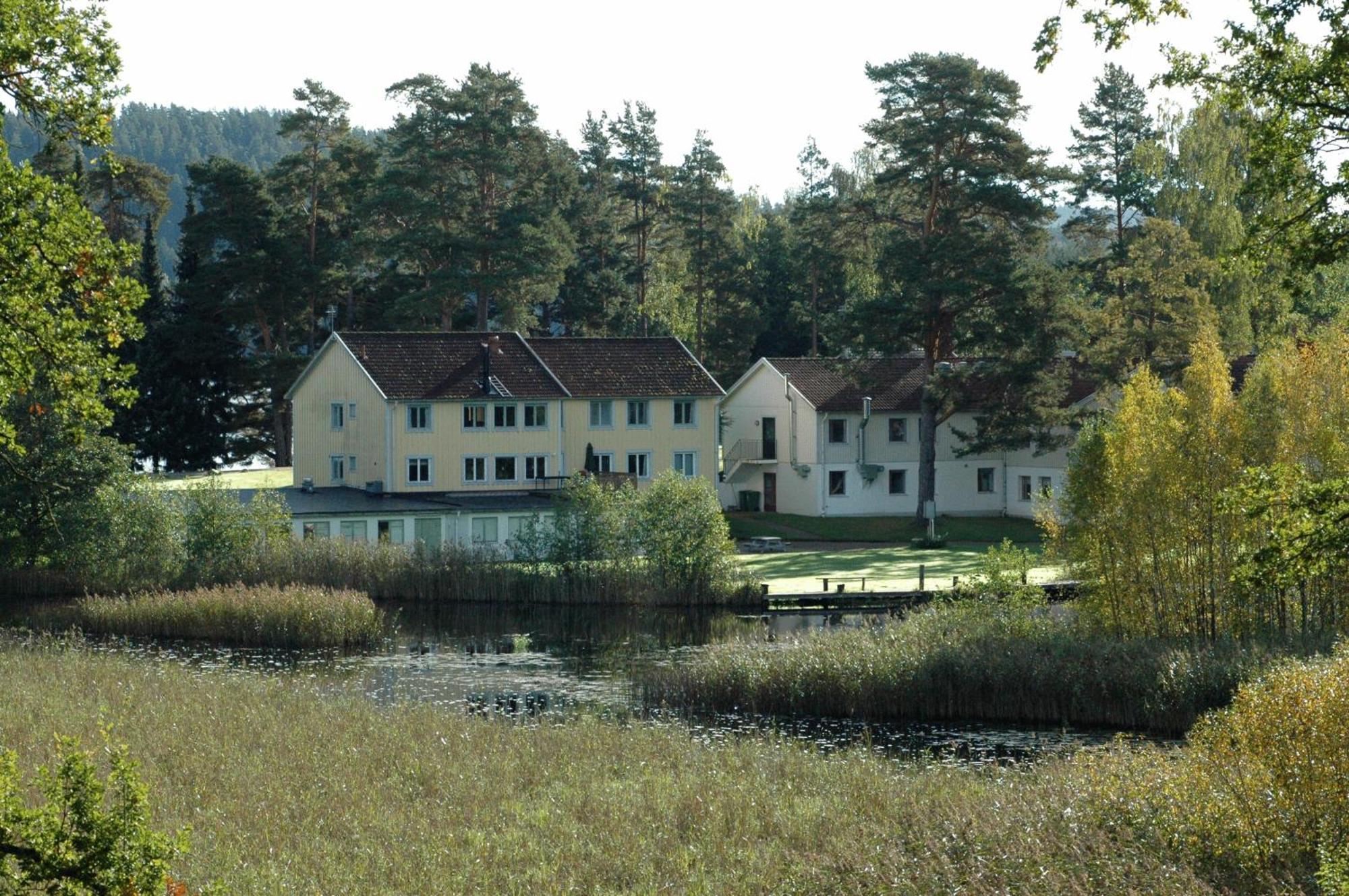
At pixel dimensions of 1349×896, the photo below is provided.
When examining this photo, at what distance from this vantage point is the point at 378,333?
6219cm

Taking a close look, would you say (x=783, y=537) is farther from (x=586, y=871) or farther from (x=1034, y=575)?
(x=586, y=871)

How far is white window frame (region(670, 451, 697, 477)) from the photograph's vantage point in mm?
65000

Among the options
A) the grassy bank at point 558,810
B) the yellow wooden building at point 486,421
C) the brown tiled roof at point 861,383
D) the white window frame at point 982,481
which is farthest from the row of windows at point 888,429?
the grassy bank at point 558,810

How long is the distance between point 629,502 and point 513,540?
6527 millimetres

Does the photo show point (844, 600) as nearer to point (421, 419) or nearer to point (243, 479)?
point (421, 419)

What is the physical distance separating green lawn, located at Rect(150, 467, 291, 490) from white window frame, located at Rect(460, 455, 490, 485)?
833cm

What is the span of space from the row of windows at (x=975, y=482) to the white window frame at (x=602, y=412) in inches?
418

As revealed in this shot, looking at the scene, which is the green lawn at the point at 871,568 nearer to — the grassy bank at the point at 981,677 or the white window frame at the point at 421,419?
the white window frame at the point at 421,419

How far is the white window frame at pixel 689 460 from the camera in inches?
A: 2559

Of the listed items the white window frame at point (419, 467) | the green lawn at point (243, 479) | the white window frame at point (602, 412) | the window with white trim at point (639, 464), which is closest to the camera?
the white window frame at point (419, 467)

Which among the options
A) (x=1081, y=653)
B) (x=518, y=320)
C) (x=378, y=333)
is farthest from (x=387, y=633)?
(x=518, y=320)

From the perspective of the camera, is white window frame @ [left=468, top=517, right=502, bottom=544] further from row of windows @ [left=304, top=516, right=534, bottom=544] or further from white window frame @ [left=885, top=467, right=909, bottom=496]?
white window frame @ [left=885, top=467, right=909, bottom=496]

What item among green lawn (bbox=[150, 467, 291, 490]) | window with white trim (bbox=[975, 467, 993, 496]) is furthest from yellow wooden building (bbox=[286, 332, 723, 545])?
window with white trim (bbox=[975, 467, 993, 496])

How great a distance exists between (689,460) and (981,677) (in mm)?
36633
